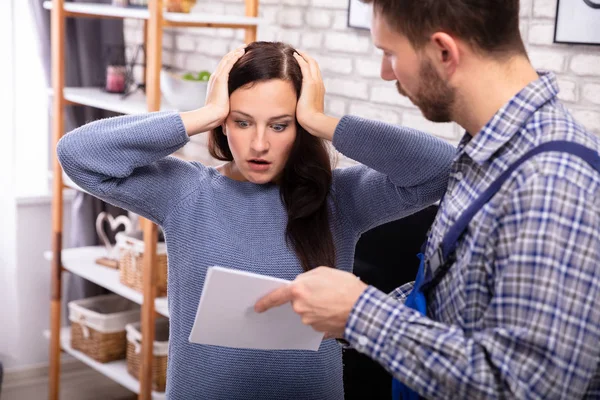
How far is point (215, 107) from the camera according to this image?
157 centimetres

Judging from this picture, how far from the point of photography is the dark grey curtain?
336cm

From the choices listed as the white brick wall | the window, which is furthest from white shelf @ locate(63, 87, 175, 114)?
the white brick wall

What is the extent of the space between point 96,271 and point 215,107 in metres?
1.82

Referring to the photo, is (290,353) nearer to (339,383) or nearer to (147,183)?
(339,383)

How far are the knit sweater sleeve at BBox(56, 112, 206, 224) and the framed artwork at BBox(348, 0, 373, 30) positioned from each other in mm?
1271

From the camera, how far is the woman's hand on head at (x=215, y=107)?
5.13 feet

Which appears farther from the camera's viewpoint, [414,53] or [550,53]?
[550,53]

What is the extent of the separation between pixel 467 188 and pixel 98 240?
271cm

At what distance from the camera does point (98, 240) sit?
3619mm

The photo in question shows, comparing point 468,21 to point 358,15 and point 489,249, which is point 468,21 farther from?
point 358,15

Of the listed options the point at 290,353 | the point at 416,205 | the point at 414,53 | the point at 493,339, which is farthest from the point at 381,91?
the point at 493,339

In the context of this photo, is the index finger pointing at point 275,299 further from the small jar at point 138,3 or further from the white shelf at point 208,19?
the small jar at point 138,3

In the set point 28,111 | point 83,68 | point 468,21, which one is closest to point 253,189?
point 468,21

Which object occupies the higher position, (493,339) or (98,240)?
(493,339)
